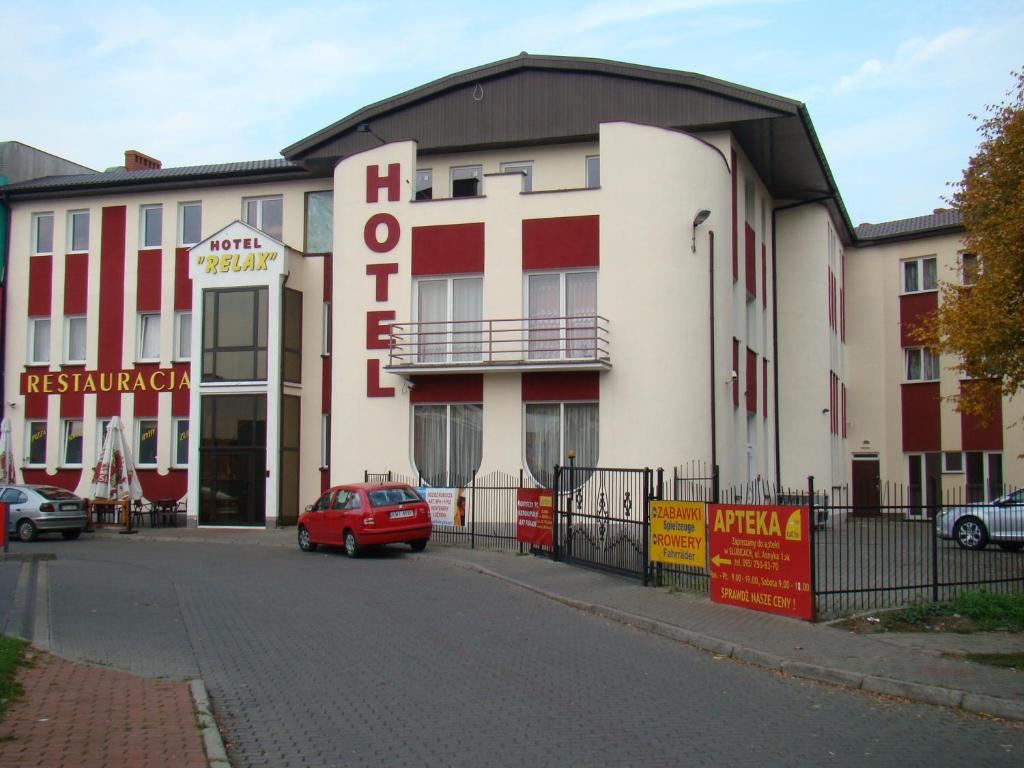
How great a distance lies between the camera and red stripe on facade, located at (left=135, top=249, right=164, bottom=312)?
32.2 meters

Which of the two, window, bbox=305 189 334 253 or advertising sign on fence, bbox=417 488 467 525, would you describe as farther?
window, bbox=305 189 334 253

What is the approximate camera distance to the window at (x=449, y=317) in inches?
1043

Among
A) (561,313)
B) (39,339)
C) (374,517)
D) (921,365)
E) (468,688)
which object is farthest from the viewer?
(921,365)

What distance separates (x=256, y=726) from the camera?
7887 millimetres

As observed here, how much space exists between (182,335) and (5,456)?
615cm

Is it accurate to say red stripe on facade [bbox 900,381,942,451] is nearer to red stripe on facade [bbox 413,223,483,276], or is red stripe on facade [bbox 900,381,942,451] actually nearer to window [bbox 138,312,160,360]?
red stripe on facade [bbox 413,223,483,276]

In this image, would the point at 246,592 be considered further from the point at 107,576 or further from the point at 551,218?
the point at 551,218

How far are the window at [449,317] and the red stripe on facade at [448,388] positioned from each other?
53 cm

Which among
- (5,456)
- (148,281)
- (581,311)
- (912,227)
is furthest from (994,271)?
(5,456)

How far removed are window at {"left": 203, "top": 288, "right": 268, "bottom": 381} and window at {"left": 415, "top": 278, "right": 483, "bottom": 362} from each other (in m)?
5.06

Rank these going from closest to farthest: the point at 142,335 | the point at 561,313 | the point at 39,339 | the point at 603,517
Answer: the point at 603,517
the point at 561,313
the point at 142,335
the point at 39,339

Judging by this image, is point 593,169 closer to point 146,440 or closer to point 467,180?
point 467,180

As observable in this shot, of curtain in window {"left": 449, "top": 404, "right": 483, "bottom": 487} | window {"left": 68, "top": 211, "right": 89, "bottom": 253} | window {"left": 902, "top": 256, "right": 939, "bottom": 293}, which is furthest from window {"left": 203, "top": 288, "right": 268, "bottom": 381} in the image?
window {"left": 902, "top": 256, "right": 939, "bottom": 293}

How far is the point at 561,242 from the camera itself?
26.0 metres
